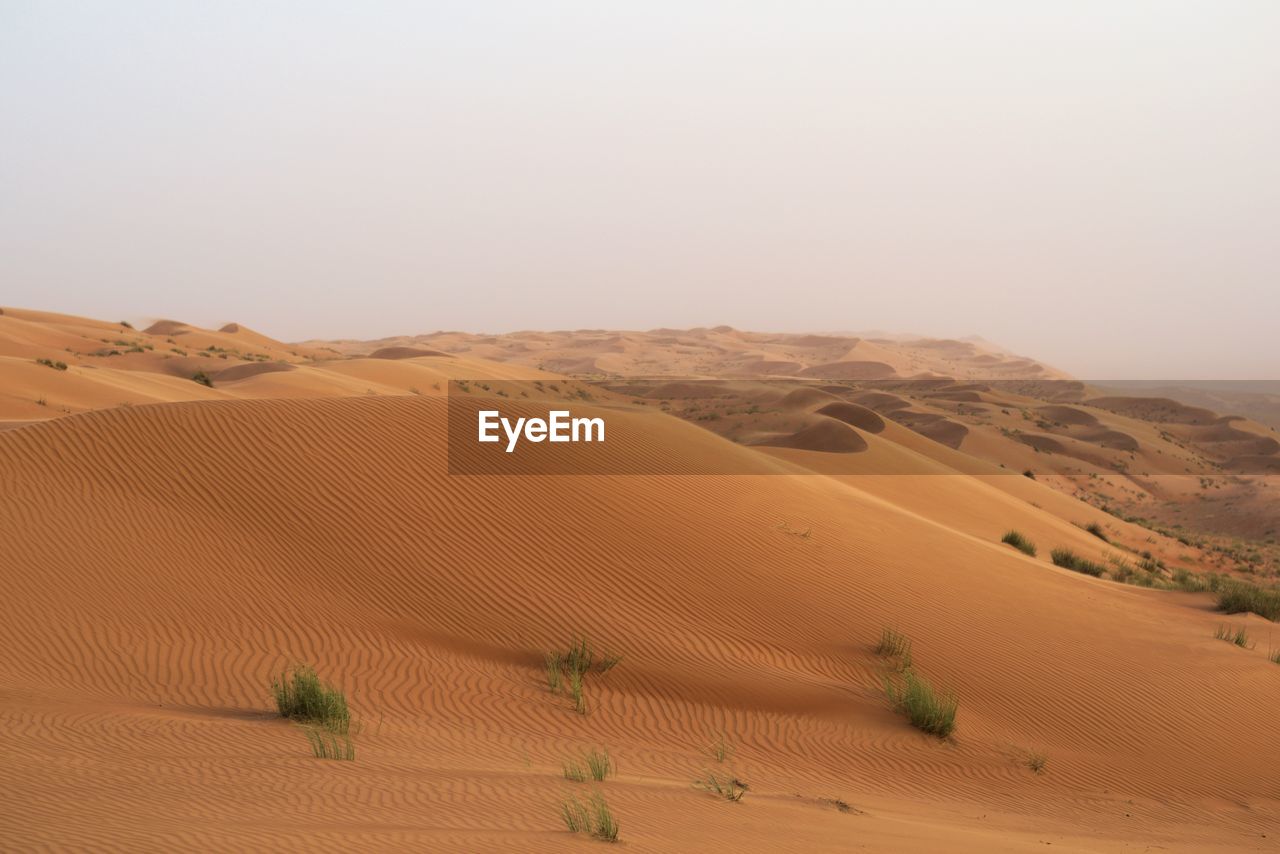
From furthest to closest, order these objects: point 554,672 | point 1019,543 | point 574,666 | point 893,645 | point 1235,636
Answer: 1. point 1019,543
2. point 1235,636
3. point 893,645
4. point 574,666
5. point 554,672

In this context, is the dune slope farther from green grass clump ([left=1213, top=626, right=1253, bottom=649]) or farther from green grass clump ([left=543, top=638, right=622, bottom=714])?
green grass clump ([left=1213, top=626, right=1253, bottom=649])

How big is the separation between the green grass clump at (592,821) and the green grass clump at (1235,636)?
10363 millimetres

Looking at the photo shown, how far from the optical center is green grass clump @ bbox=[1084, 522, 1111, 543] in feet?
87.6

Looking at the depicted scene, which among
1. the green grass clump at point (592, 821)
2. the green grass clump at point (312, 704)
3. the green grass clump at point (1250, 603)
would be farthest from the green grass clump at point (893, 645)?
the green grass clump at point (1250, 603)

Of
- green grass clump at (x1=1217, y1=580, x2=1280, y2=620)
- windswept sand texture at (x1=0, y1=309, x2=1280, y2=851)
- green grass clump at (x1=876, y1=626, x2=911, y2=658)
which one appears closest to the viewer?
windswept sand texture at (x1=0, y1=309, x2=1280, y2=851)

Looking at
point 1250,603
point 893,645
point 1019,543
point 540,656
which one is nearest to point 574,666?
point 540,656

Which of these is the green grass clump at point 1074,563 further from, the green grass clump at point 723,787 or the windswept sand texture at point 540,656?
the green grass clump at point 723,787

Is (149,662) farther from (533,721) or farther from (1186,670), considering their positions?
(1186,670)

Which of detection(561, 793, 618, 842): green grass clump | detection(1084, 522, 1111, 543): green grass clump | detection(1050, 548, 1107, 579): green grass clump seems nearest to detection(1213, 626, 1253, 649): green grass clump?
detection(1050, 548, 1107, 579): green grass clump

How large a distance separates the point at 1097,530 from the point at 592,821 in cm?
2604

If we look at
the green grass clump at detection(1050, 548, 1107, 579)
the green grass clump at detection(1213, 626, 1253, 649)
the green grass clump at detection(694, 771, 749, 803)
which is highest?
the green grass clump at detection(694, 771, 749, 803)

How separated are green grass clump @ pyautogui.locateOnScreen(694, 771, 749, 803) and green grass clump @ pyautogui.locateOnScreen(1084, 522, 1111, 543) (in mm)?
22364

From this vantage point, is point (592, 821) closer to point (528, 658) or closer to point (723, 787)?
point (723, 787)

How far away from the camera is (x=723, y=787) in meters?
6.79
